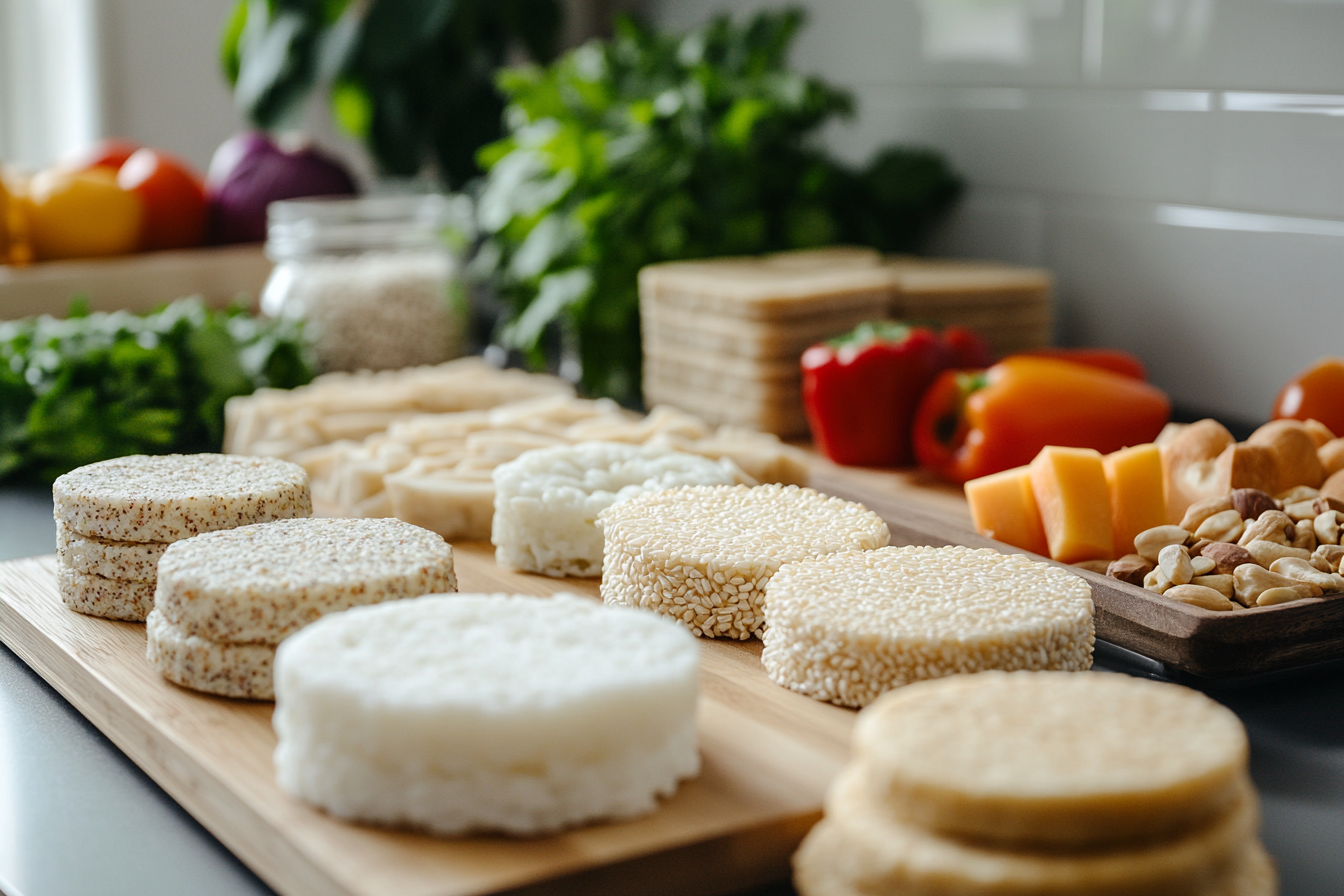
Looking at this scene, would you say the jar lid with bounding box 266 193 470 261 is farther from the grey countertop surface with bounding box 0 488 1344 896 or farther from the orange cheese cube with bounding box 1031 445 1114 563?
the orange cheese cube with bounding box 1031 445 1114 563

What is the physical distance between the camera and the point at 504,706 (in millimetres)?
717

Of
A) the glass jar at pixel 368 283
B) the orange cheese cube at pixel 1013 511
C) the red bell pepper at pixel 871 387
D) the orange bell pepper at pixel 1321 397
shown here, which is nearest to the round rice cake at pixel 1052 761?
the orange cheese cube at pixel 1013 511

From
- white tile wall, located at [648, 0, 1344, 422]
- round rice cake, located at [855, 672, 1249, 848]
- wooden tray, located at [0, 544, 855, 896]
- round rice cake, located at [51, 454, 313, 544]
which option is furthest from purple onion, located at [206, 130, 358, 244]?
round rice cake, located at [855, 672, 1249, 848]

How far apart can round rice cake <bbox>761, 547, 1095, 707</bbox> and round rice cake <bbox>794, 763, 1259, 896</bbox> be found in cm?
25

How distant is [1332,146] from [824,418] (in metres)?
0.65

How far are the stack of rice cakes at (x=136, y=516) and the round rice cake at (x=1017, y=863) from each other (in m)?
0.65

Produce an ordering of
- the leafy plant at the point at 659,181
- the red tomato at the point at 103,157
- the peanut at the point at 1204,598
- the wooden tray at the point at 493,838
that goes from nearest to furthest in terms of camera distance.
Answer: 1. the wooden tray at the point at 493,838
2. the peanut at the point at 1204,598
3. the leafy plant at the point at 659,181
4. the red tomato at the point at 103,157

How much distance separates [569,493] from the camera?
4.09 ft

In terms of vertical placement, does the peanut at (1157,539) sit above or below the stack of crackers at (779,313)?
below

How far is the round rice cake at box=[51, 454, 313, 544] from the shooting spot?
1.10 meters

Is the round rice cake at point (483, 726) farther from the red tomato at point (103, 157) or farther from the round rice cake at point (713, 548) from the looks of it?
the red tomato at point (103, 157)

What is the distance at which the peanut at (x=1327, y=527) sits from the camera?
1099mm

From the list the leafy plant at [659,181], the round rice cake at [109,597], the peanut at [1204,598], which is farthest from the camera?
the leafy plant at [659,181]

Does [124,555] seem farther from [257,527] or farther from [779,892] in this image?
[779,892]
